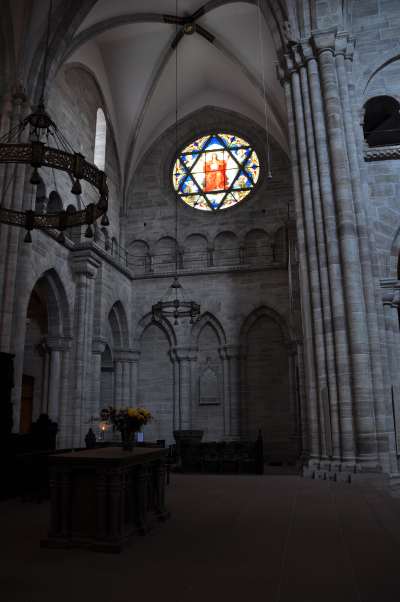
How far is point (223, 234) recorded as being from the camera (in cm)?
2100

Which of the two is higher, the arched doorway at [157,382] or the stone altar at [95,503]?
the arched doorway at [157,382]

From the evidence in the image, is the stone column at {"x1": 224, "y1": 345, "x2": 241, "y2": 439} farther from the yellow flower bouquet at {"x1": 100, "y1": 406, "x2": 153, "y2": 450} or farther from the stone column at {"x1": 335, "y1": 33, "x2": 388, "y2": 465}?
the yellow flower bouquet at {"x1": 100, "y1": 406, "x2": 153, "y2": 450}

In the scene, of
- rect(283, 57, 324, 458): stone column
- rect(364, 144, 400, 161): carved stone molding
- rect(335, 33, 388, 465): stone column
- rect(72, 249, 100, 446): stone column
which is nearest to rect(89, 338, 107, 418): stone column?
rect(72, 249, 100, 446): stone column

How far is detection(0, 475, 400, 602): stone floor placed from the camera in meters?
3.60

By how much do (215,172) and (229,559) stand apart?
62.3 ft

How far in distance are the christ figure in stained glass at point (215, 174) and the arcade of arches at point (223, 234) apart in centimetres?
11

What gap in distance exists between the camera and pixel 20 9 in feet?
44.7

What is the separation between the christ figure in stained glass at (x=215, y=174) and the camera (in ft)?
70.3

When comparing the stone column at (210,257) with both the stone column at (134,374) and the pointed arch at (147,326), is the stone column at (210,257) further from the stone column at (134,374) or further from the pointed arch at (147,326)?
the stone column at (134,374)

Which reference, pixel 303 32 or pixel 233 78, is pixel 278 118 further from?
pixel 303 32

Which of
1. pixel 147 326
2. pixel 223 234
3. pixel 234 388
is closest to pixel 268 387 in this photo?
pixel 234 388

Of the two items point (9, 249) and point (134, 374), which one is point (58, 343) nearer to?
point (9, 249)

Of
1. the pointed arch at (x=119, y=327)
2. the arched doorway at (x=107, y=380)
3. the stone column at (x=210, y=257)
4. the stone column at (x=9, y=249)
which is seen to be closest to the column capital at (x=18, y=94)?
the stone column at (x=9, y=249)

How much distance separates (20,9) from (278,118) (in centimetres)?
974
